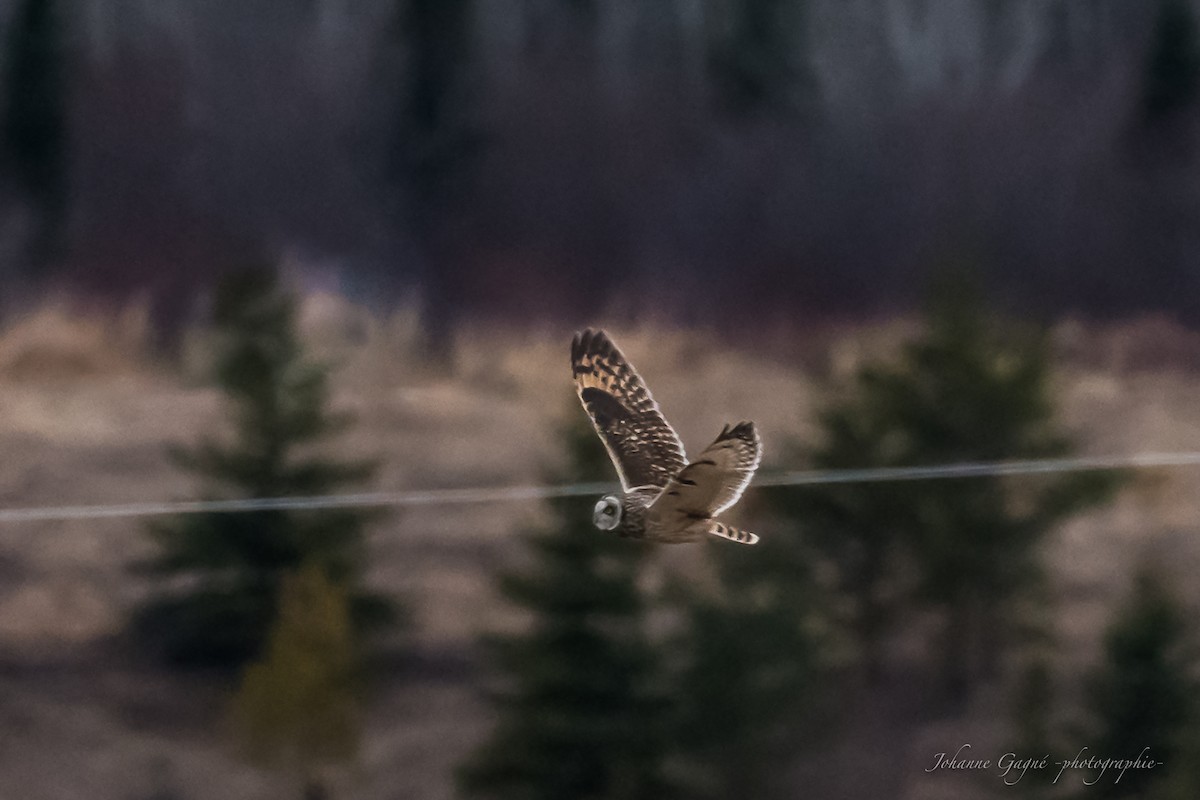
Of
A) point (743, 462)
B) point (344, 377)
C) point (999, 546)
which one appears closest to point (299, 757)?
point (344, 377)

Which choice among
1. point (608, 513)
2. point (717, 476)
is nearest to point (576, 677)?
point (608, 513)

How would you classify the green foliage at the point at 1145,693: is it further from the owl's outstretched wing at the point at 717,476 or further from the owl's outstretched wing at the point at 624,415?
the owl's outstretched wing at the point at 717,476

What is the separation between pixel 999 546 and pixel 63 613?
336 cm

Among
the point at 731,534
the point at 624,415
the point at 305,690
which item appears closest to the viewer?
the point at 731,534

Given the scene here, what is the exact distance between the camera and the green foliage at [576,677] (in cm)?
489

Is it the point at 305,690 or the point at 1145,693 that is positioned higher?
the point at 305,690

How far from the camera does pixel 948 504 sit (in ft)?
17.3

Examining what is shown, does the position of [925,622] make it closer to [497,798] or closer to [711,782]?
[711,782]

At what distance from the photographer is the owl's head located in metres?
1.92

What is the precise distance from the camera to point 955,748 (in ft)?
17.0

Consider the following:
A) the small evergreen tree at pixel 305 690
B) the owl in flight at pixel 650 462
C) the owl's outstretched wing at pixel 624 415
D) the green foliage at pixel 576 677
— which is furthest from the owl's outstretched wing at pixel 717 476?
the small evergreen tree at pixel 305 690

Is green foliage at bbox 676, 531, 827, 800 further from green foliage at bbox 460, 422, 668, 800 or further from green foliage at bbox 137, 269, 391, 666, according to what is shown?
green foliage at bbox 137, 269, 391, 666

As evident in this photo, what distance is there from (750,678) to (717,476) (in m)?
3.42

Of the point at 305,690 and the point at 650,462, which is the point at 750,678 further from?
the point at 650,462
